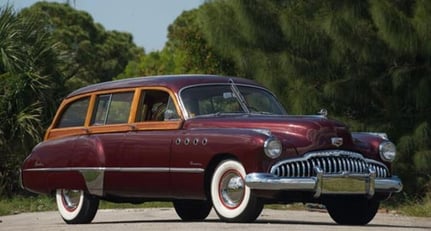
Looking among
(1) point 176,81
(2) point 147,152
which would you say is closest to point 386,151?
(1) point 176,81

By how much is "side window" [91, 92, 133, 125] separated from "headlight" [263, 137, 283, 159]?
7.79 feet

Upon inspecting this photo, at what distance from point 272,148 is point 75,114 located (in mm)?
3751

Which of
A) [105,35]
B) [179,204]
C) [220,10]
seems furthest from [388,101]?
[105,35]

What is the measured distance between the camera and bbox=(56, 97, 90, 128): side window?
12926 millimetres

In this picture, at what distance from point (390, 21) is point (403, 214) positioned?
18.3 feet

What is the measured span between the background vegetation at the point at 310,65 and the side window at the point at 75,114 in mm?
7984

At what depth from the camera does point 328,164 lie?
34.4 ft

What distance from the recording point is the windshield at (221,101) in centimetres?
1145

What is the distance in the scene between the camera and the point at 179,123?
37.0ft

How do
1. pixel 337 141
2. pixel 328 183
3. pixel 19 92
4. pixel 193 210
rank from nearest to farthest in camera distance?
pixel 328 183
pixel 337 141
pixel 193 210
pixel 19 92

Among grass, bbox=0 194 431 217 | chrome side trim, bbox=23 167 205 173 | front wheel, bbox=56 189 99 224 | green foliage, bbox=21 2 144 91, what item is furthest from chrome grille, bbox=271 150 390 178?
green foliage, bbox=21 2 144 91

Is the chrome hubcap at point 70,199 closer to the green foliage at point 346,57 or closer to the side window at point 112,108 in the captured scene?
the side window at point 112,108

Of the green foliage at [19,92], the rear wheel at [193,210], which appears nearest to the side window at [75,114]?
the rear wheel at [193,210]

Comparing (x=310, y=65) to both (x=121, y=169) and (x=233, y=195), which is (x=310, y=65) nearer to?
(x=121, y=169)
